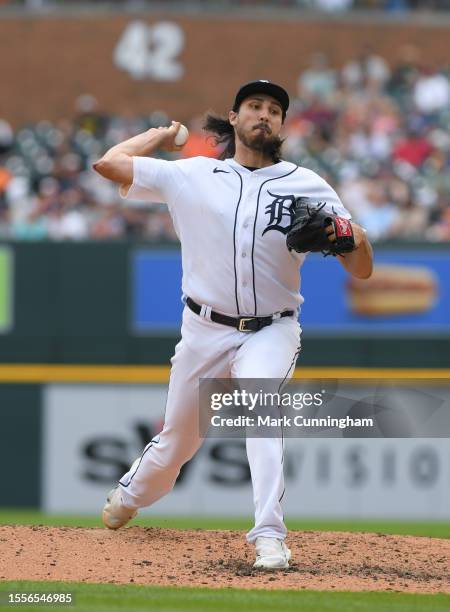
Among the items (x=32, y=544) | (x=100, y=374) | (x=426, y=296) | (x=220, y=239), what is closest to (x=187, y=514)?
(x=100, y=374)

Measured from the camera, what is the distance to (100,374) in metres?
10.0

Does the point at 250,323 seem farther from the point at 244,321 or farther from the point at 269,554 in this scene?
the point at 269,554

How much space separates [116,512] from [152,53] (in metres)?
14.6

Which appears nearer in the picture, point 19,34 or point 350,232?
point 350,232

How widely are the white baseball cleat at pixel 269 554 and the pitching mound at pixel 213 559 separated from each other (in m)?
0.04

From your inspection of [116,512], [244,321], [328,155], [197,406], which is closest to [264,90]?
[244,321]

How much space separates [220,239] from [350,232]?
0.55m

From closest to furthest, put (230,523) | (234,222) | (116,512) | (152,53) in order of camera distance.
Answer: (234,222) < (116,512) < (230,523) < (152,53)

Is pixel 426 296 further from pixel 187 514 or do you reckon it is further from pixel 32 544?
pixel 32 544

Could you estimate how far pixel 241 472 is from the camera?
391 inches

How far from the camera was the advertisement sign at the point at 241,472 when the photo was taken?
9.87 m

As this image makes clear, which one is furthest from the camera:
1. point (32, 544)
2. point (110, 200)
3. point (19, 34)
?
point (19, 34)

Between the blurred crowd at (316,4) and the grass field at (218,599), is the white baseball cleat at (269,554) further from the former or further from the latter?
the blurred crowd at (316,4)

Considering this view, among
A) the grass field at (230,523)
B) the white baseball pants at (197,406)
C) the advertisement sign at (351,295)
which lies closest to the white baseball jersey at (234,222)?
the white baseball pants at (197,406)
